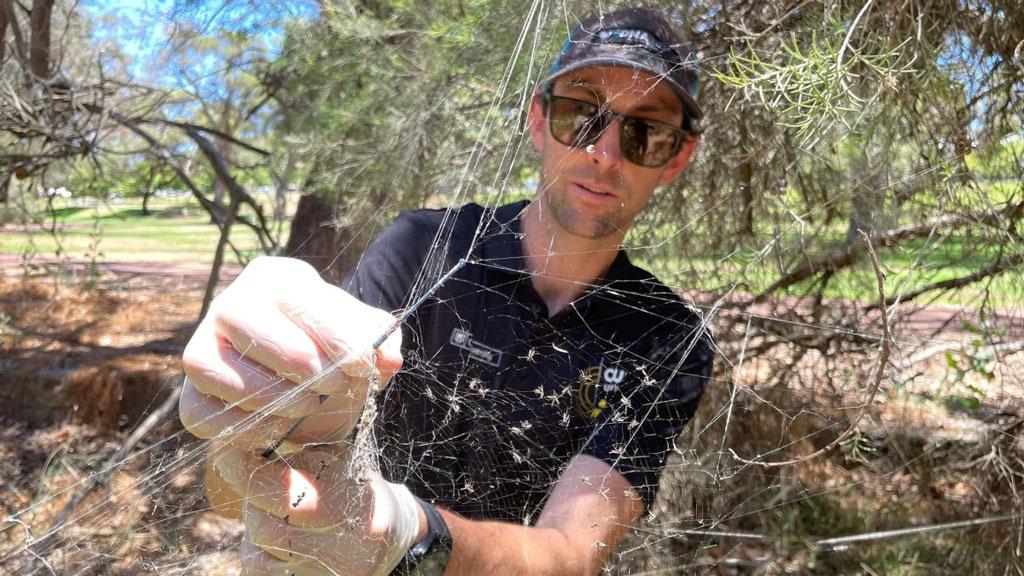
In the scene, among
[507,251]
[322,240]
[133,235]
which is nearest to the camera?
[507,251]

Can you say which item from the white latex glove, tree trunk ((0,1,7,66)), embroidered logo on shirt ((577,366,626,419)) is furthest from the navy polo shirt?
tree trunk ((0,1,7,66))

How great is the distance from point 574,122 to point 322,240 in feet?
4.27

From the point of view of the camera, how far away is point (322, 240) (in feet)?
7.39

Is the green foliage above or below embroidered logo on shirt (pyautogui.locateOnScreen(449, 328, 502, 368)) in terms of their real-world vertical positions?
above

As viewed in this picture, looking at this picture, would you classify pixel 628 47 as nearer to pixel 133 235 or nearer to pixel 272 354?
pixel 272 354

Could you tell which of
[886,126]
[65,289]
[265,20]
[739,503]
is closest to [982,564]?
[739,503]

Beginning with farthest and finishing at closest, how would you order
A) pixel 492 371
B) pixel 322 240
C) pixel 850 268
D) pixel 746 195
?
pixel 322 240 < pixel 850 268 < pixel 746 195 < pixel 492 371

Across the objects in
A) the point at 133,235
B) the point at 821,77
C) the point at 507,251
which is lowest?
the point at 133,235

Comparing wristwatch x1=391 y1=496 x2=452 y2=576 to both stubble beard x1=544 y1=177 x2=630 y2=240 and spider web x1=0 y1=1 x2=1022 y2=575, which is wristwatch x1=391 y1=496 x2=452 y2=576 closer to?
spider web x1=0 y1=1 x2=1022 y2=575

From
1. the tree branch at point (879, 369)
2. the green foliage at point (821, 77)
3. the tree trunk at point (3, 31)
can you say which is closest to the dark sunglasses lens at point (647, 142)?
the green foliage at point (821, 77)

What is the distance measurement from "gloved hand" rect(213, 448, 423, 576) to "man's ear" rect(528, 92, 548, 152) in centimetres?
63

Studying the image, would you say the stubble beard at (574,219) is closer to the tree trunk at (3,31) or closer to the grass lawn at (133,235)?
the grass lawn at (133,235)

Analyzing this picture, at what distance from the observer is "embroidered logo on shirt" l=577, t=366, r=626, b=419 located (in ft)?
3.61

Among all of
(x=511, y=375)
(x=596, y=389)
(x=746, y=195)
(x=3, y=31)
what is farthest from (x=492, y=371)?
(x=3, y=31)
